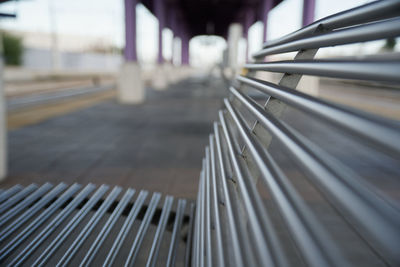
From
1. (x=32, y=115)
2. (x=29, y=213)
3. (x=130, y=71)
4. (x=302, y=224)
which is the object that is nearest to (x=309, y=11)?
(x=130, y=71)

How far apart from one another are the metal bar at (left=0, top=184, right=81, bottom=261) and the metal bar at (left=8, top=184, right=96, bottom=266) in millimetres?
50

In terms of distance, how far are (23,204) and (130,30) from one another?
10.5m

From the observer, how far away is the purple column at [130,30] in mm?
11212

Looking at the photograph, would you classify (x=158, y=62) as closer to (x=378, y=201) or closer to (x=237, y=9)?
(x=237, y=9)

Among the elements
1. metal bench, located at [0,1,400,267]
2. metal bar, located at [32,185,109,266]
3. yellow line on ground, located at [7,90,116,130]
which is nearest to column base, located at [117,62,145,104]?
yellow line on ground, located at [7,90,116,130]

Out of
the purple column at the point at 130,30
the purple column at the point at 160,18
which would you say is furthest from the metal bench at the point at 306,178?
the purple column at the point at 160,18

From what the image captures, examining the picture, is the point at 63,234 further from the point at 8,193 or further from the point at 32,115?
the point at 32,115

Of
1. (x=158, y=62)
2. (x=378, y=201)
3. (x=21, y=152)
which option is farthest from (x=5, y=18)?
(x=158, y=62)

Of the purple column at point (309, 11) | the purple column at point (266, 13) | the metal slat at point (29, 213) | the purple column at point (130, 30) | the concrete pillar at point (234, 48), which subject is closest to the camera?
the metal slat at point (29, 213)

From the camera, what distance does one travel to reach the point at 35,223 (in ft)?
5.55

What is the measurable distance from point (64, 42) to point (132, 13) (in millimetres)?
60571

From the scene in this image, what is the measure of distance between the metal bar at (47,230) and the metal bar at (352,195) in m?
1.32

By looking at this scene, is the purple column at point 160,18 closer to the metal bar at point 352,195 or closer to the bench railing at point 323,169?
the bench railing at point 323,169

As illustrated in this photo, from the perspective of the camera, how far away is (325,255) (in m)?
0.50
